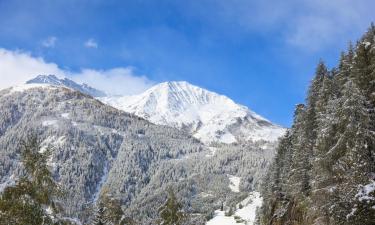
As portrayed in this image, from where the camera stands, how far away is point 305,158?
2057 inches

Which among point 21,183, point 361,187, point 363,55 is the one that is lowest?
point 21,183

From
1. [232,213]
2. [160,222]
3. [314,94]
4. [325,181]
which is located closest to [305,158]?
[314,94]

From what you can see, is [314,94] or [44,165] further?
[314,94]

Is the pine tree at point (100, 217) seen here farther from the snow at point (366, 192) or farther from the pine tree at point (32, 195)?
the pine tree at point (32, 195)

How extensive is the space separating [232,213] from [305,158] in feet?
401

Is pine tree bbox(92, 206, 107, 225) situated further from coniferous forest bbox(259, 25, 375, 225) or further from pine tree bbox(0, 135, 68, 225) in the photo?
pine tree bbox(0, 135, 68, 225)

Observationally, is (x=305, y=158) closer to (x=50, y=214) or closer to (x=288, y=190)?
(x=288, y=190)

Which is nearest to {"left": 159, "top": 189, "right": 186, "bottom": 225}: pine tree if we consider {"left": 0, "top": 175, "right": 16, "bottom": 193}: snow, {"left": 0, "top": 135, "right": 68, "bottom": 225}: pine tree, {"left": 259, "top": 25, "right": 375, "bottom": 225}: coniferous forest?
{"left": 259, "top": 25, "right": 375, "bottom": 225}: coniferous forest

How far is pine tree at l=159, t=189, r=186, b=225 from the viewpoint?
3781 centimetres

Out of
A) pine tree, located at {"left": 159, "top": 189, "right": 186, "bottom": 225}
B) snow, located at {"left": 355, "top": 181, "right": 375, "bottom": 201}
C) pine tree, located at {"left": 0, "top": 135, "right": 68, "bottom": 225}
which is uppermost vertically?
snow, located at {"left": 355, "top": 181, "right": 375, "bottom": 201}

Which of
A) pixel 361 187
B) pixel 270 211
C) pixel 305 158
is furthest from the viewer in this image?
pixel 270 211

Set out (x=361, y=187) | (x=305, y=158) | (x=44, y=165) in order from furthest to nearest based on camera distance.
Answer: (x=305, y=158)
(x=361, y=187)
(x=44, y=165)

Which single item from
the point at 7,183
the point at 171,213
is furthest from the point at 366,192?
the point at 7,183

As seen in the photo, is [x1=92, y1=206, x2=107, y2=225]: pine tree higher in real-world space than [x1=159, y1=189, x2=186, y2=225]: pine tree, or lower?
lower
